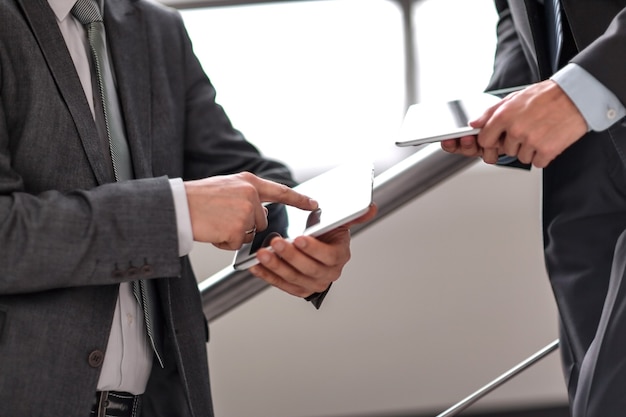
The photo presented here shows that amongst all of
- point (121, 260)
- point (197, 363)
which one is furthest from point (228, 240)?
point (197, 363)

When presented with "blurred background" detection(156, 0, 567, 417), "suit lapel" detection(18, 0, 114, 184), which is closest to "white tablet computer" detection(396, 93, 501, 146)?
"suit lapel" detection(18, 0, 114, 184)

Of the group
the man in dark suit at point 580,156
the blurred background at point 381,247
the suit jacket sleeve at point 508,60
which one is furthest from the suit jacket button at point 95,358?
the blurred background at point 381,247

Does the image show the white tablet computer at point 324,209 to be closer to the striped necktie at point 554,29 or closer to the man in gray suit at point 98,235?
the man in gray suit at point 98,235

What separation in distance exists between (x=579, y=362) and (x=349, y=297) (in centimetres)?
174

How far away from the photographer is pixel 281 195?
1272 millimetres

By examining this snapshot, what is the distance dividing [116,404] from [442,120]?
0.56 metres

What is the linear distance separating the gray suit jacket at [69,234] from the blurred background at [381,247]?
168 centimetres

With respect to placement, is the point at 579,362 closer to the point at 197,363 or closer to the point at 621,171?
the point at 621,171

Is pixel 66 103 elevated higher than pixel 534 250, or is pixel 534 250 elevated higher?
pixel 66 103

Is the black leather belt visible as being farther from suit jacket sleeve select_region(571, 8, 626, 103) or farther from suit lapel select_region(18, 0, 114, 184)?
suit jacket sleeve select_region(571, 8, 626, 103)

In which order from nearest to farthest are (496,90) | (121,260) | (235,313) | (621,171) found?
(121,260) < (621,171) < (496,90) < (235,313)

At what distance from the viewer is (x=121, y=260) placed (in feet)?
3.71

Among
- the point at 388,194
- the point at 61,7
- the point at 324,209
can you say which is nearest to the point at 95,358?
the point at 324,209

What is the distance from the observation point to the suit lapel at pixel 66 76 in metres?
1.22
